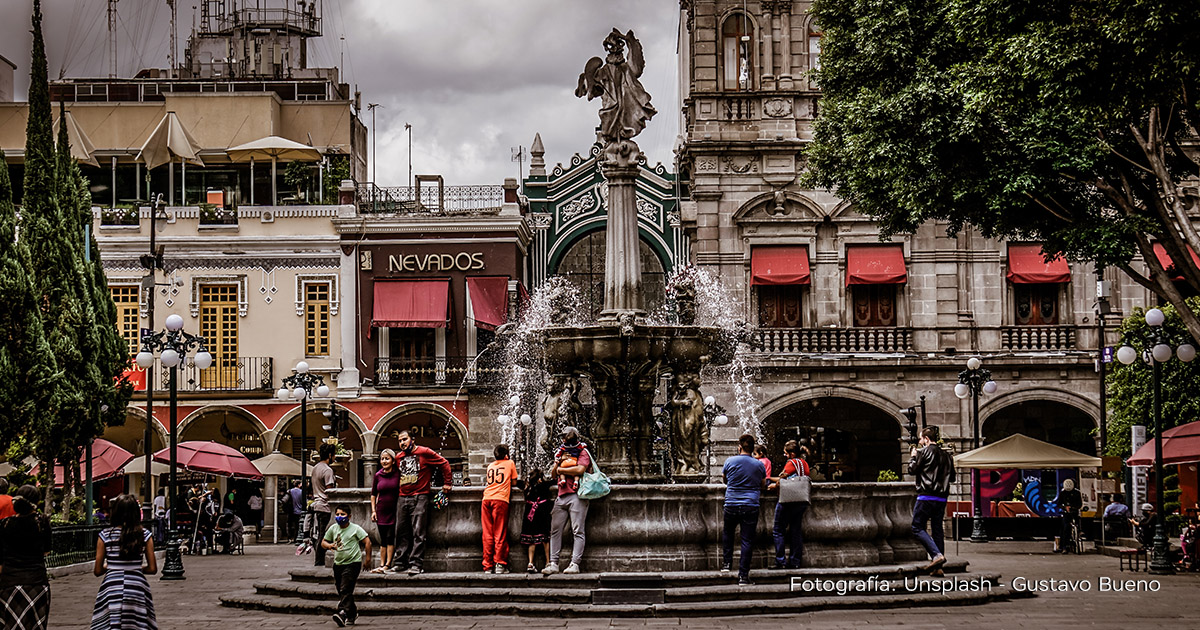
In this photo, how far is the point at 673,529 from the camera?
15992 mm

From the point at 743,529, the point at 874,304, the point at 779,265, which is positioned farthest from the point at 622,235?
the point at 874,304

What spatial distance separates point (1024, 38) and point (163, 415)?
27.2 m

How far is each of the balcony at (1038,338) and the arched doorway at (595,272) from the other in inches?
352

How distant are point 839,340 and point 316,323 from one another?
13444mm

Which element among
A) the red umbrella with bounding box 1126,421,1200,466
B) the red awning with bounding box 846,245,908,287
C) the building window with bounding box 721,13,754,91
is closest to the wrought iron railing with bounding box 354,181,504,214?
the building window with bounding box 721,13,754,91

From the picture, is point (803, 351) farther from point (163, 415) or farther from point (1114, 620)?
point (1114, 620)

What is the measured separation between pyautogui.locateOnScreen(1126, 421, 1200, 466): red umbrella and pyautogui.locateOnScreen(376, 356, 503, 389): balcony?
1759 centimetres

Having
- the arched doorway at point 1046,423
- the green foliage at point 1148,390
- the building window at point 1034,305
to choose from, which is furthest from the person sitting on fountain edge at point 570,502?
the arched doorway at point 1046,423

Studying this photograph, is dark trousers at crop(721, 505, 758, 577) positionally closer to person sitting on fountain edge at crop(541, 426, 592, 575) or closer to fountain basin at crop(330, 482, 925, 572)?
fountain basin at crop(330, 482, 925, 572)

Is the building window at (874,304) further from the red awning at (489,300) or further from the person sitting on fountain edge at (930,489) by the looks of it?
the person sitting on fountain edge at (930,489)

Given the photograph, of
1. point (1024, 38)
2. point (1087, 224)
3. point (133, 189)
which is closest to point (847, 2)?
point (1087, 224)

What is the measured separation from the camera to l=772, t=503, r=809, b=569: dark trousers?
16.0 meters

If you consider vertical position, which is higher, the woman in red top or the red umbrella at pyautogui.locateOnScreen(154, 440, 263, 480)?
the red umbrella at pyautogui.locateOnScreen(154, 440, 263, 480)

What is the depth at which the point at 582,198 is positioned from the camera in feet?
133
